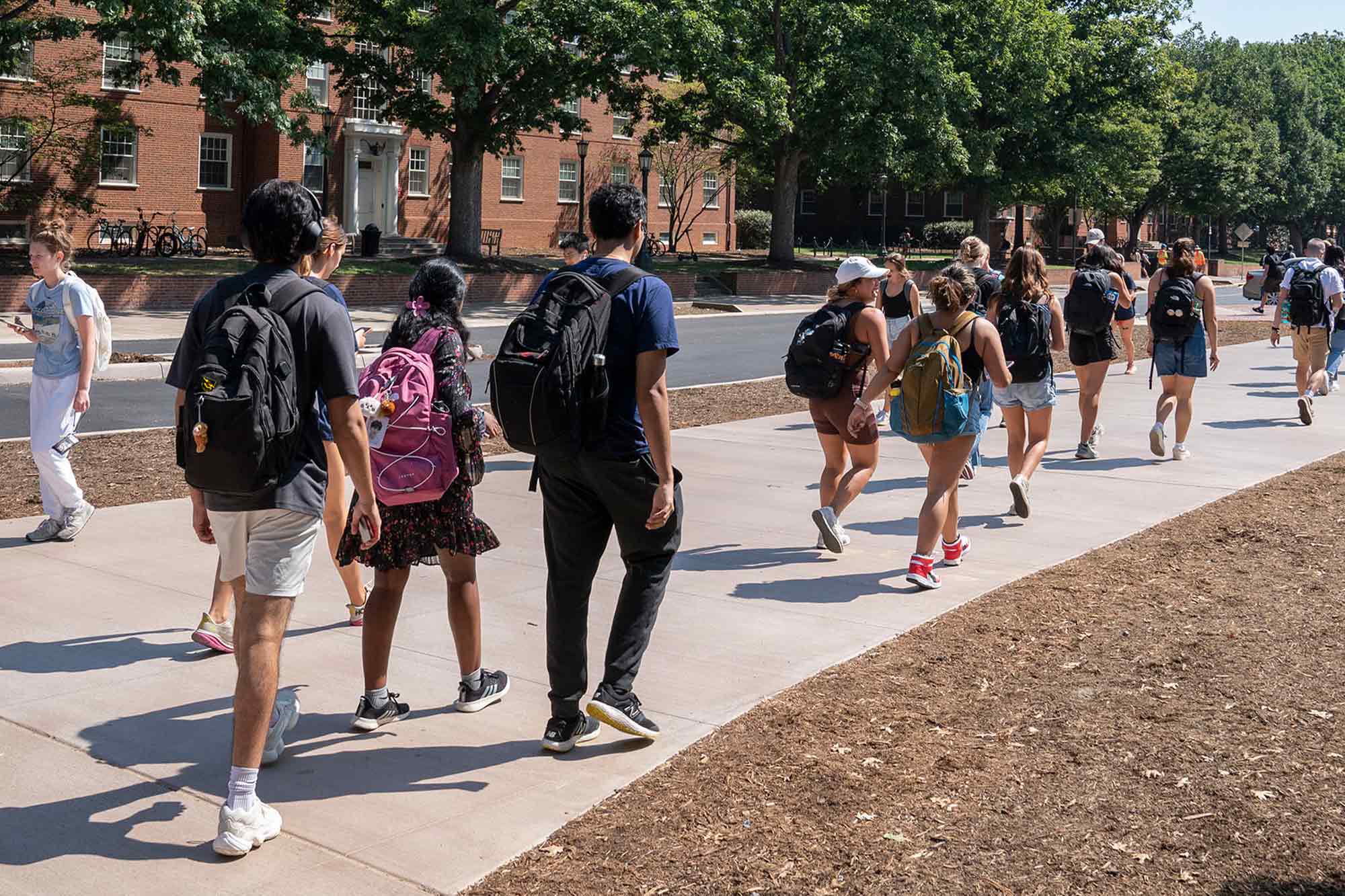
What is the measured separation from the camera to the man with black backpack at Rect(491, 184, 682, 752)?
453cm

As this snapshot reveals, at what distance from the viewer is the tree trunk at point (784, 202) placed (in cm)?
3853

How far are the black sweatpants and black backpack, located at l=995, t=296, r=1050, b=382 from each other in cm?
522

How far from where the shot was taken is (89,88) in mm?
35938

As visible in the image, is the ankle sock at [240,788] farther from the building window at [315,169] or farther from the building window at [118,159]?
the building window at [315,169]

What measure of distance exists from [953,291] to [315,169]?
3718 centimetres

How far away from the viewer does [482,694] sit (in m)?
5.36

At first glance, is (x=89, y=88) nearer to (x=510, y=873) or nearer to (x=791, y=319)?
(x=791, y=319)

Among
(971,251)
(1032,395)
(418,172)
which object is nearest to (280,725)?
(1032,395)

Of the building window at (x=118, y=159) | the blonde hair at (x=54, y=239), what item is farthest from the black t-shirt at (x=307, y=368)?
the building window at (x=118, y=159)

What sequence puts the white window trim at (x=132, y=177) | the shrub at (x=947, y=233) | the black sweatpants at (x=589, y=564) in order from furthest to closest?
1. the shrub at (x=947, y=233)
2. the white window trim at (x=132, y=177)
3. the black sweatpants at (x=589, y=564)

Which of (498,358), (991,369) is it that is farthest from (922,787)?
Answer: (991,369)

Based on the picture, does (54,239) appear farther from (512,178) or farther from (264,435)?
(512,178)

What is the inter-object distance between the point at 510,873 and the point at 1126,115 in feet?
158

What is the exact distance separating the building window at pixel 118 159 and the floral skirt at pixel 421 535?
3477 cm
